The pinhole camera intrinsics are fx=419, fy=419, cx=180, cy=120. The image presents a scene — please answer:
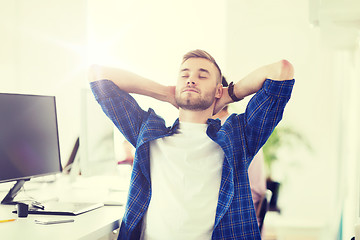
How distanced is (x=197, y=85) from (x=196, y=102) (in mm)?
65

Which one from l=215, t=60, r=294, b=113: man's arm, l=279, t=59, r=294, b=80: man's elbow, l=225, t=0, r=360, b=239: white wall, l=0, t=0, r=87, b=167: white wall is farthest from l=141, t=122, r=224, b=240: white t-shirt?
l=225, t=0, r=360, b=239: white wall

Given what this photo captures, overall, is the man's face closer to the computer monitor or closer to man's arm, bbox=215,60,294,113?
man's arm, bbox=215,60,294,113

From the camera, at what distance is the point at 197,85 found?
5.19 ft

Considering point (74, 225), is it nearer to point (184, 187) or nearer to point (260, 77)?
point (184, 187)

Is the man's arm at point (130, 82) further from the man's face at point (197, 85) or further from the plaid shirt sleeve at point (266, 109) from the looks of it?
the plaid shirt sleeve at point (266, 109)

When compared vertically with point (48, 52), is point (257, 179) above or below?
below

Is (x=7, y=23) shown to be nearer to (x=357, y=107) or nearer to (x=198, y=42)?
(x=198, y=42)

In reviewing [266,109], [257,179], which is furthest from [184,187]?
[257,179]

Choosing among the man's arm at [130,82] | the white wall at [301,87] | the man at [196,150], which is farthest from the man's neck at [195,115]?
the white wall at [301,87]

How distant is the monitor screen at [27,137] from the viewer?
1.66 meters

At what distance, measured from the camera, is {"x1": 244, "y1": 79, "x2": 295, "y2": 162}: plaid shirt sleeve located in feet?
4.91

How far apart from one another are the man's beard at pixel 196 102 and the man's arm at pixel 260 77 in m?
0.10

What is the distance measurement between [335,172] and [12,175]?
127 inches

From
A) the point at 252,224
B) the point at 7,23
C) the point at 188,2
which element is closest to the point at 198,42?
the point at 188,2
